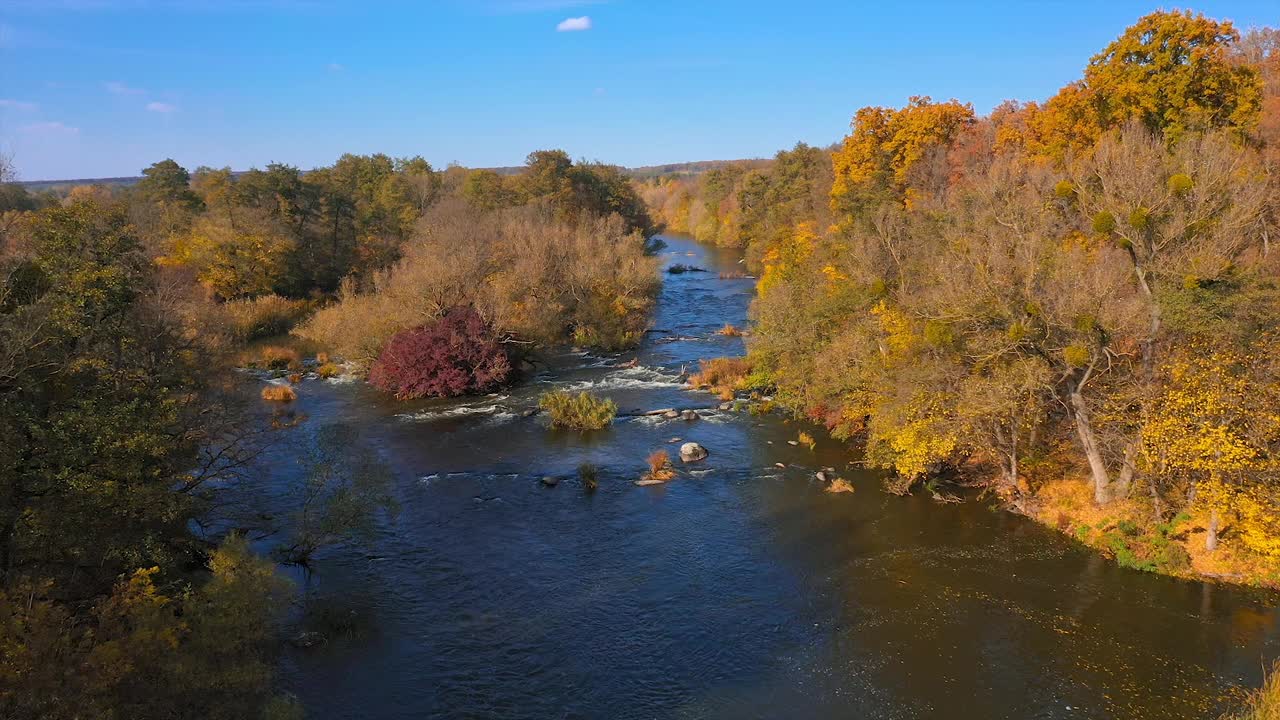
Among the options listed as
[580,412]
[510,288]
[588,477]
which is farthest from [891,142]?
[588,477]

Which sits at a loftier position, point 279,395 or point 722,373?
point 722,373

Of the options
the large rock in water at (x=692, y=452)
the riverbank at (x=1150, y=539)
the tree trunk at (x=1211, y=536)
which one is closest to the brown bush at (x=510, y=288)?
the large rock in water at (x=692, y=452)

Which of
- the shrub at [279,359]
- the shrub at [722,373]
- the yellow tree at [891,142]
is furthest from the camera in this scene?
the yellow tree at [891,142]

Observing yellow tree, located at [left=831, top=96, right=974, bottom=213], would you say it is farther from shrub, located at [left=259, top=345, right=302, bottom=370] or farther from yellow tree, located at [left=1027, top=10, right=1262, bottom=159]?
shrub, located at [left=259, top=345, right=302, bottom=370]

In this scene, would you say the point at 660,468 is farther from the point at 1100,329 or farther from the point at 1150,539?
the point at 1150,539

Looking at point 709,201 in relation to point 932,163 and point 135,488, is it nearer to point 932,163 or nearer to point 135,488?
point 932,163

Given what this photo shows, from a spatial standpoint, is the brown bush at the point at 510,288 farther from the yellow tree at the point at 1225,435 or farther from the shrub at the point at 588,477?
the yellow tree at the point at 1225,435
